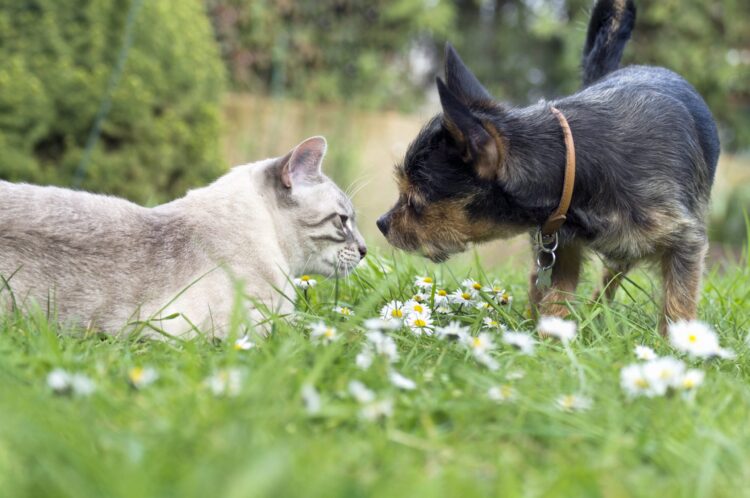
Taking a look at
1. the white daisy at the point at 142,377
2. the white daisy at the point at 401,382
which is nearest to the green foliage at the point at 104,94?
the white daisy at the point at 142,377

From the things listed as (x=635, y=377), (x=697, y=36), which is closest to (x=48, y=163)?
(x=635, y=377)

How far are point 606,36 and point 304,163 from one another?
6.51 feet

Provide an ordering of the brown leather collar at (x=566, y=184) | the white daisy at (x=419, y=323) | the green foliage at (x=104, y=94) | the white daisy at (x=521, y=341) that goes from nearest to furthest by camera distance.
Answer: the white daisy at (x=521, y=341) < the white daisy at (x=419, y=323) < the brown leather collar at (x=566, y=184) < the green foliage at (x=104, y=94)

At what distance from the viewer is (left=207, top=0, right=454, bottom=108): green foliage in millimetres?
8875

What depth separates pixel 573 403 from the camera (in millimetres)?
2137

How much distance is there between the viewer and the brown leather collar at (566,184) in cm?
329

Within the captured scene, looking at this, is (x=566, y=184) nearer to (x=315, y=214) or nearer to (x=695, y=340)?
(x=695, y=340)

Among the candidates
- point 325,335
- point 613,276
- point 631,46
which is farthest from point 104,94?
point 631,46

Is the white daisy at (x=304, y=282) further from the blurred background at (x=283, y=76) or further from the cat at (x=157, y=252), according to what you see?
the blurred background at (x=283, y=76)

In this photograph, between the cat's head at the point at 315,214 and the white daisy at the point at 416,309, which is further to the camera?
the cat's head at the point at 315,214

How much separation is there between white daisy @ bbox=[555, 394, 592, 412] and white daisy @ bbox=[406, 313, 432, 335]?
888 mm

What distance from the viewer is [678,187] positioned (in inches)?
136

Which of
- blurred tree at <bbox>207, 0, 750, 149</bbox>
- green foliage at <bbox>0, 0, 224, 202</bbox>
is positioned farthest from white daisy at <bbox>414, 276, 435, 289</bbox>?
blurred tree at <bbox>207, 0, 750, 149</bbox>

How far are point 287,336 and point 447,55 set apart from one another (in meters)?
1.48
